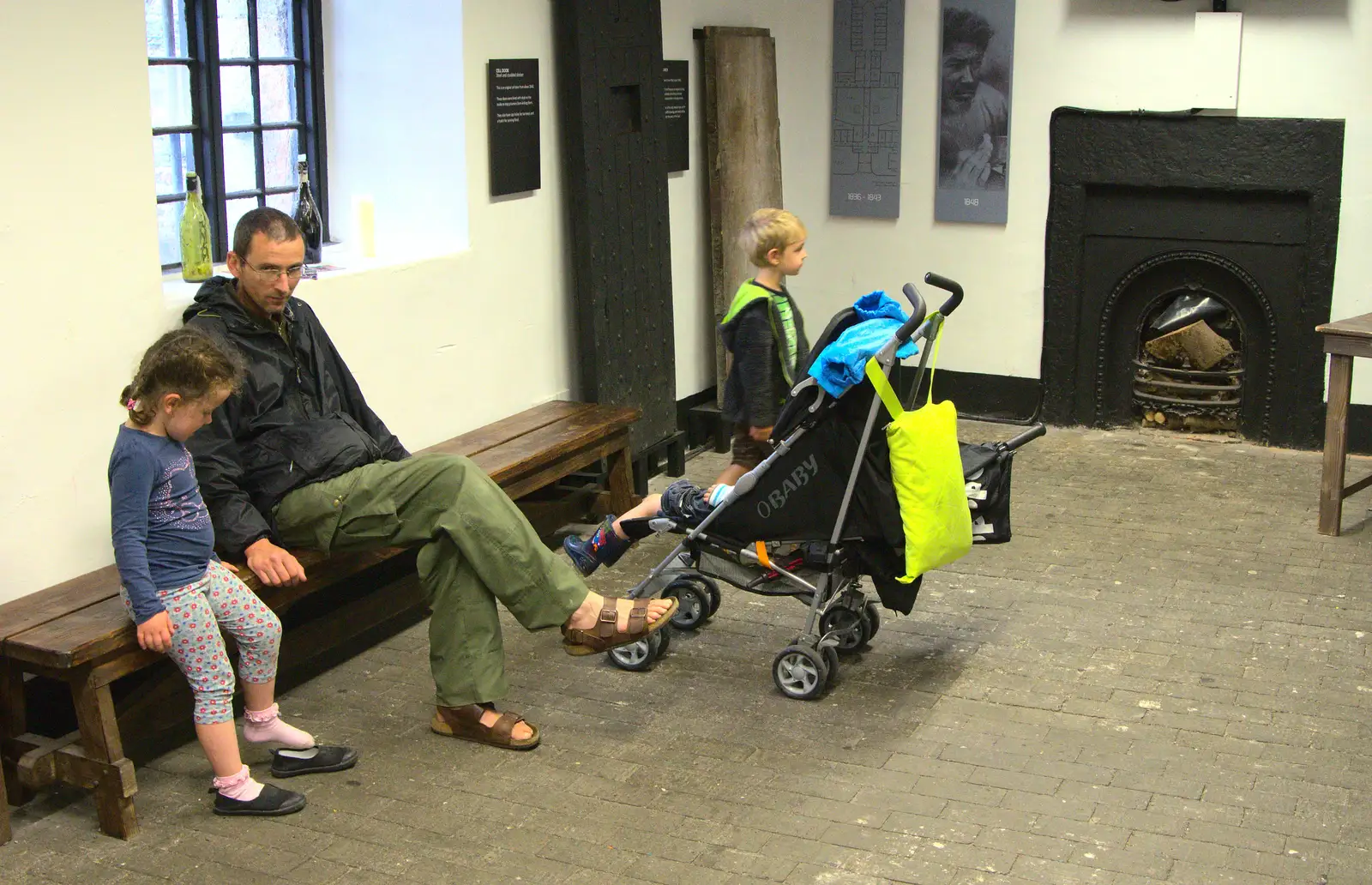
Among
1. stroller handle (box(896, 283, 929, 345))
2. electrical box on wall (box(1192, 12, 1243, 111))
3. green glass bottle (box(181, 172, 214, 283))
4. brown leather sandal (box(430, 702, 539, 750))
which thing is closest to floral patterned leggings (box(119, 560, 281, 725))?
brown leather sandal (box(430, 702, 539, 750))

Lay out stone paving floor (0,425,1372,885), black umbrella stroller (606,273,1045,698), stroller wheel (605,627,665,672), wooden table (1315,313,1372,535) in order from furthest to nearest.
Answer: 1. wooden table (1315,313,1372,535)
2. stroller wheel (605,627,665,672)
3. black umbrella stroller (606,273,1045,698)
4. stone paving floor (0,425,1372,885)

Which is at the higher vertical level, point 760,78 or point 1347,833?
point 760,78

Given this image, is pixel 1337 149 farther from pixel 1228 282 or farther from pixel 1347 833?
pixel 1347 833

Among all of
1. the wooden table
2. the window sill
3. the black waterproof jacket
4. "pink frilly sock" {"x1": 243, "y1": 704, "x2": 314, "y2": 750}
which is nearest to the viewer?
"pink frilly sock" {"x1": 243, "y1": 704, "x2": 314, "y2": 750}

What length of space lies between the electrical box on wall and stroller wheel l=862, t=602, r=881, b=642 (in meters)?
3.63

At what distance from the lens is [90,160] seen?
431 cm

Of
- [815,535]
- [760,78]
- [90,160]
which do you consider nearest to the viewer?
[90,160]

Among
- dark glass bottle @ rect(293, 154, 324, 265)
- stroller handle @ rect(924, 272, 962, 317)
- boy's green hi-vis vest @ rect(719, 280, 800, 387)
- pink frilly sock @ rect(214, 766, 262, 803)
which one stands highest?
dark glass bottle @ rect(293, 154, 324, 265)

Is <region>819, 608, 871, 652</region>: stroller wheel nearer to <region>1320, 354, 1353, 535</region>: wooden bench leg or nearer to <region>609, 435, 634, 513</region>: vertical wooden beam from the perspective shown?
<region>609, 435, 634, 513</region>: vertical wooden beam

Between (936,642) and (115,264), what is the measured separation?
9.16ft

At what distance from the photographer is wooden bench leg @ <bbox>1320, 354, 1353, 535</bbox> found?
19.8 ft

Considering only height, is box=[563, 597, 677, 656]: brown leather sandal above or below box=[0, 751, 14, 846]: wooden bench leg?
above

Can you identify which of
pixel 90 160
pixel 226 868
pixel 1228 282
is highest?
pixel 90 160

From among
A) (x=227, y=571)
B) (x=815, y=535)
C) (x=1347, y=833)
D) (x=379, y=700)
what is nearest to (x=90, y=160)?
(x=227, y=571)
